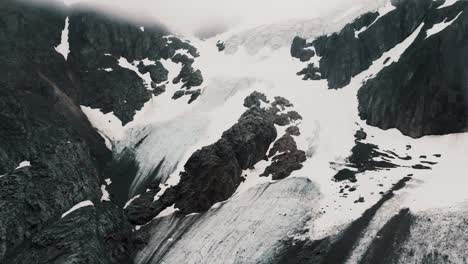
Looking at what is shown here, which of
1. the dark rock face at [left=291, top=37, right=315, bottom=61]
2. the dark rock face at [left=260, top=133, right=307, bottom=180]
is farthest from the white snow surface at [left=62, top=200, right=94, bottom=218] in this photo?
the dark rock face at [left=291, top=37, right=315, bottom=61]

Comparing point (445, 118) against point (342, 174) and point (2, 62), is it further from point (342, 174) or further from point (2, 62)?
point (2, 62)

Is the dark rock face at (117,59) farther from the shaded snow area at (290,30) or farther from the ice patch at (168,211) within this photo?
the ice patch at (168,211)

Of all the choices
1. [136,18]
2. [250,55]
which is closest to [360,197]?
[250,55]

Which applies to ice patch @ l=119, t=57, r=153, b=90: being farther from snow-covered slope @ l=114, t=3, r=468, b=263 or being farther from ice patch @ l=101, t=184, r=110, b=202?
ice patch @ l=101, t=184, r=110, b=202

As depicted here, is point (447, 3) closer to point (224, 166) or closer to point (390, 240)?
point (224, 166)

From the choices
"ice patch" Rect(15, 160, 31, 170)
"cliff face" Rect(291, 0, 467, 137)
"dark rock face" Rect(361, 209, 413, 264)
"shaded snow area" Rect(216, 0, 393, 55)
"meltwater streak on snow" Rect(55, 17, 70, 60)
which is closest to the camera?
"dark rock face" Rect(361, 209, 413, 264)

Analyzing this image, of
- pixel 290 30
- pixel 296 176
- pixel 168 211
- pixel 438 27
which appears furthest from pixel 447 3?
pixel 168 211
